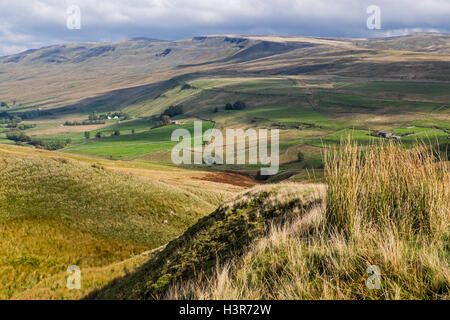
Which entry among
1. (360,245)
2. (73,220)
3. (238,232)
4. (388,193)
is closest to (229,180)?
(73,220)

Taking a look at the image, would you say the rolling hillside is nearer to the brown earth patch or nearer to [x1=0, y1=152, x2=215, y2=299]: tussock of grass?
[x1=0, y1=152, x2=215, y2=299]: tussock of grass

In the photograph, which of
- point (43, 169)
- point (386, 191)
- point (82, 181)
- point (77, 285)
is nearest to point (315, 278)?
point (386, 191)

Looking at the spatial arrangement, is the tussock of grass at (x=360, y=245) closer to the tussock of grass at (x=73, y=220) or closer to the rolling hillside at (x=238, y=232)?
the rolling hillside at (x=238, y=232)

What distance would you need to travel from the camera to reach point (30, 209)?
26.1 meters

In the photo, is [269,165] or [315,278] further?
[269,165]

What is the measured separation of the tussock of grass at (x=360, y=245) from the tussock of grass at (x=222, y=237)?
1.98 metres

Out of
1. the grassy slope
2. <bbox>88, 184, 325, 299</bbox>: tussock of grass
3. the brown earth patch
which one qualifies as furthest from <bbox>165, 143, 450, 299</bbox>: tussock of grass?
the brown earth patch

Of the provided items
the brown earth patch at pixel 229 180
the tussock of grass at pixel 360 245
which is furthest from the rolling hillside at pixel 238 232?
the brown earth patch at pixel 229 180

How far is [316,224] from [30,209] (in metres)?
25.0

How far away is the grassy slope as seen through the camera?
18906 millimetres

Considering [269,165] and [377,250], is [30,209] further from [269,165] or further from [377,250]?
[269,165]

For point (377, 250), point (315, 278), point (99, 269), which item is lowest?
point (99, 269)

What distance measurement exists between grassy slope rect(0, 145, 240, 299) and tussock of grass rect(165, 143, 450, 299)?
12.3m
